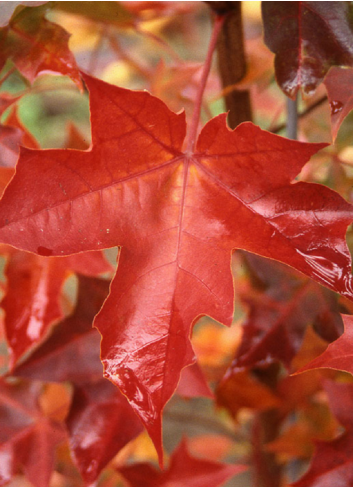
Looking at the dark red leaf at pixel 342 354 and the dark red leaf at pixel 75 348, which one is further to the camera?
the dark red leaf at pixel 75 348

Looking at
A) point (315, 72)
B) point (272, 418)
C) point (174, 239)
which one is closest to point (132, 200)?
point (174, 239)

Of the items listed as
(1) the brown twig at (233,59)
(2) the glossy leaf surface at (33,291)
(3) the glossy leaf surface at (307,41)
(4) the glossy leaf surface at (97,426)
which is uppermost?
(3) the glossy leaf surface at (307,41)

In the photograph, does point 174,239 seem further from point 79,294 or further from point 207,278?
point 79,294

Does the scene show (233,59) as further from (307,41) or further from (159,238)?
(159,238)

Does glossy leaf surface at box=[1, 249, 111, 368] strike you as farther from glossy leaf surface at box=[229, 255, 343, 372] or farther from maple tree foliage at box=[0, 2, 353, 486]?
glossy leaf surface at box=[229, 255, 343, 372]

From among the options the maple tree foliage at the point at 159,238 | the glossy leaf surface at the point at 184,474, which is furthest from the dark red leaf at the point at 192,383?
the glossy leaf surface at the point at 184,474

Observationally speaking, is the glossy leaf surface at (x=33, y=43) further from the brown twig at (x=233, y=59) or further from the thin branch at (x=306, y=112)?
the thin branch at (x=306, y=112)
